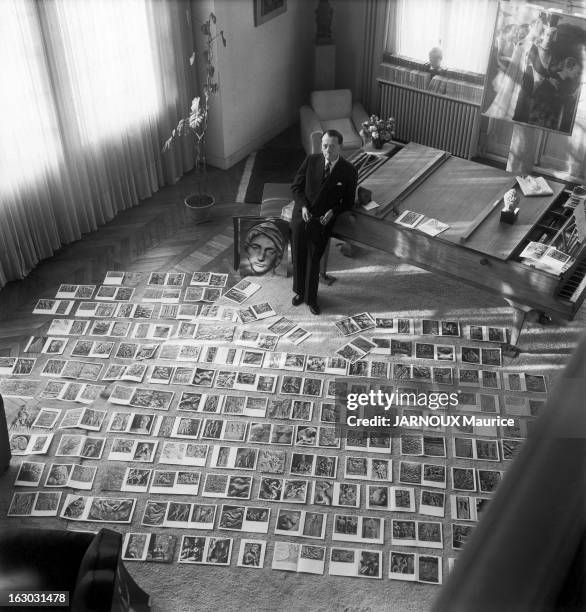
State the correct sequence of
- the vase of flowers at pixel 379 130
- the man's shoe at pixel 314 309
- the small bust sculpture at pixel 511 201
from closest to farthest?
the small bust sculpture at pixel 511 201
the man's shoe at pixel 314 309
the vase of flowers at pixel 379 130

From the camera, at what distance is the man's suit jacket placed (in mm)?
5785

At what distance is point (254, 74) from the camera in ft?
27.7

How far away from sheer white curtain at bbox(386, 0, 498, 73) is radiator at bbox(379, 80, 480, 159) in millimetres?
404

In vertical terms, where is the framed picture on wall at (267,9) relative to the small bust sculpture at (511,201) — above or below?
above

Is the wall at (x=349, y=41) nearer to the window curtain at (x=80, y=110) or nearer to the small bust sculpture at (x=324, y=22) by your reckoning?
the small bust sculpture at (x=324, y=22)

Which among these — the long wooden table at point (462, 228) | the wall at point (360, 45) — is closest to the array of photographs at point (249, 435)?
the long wooden table at point (462, 228)

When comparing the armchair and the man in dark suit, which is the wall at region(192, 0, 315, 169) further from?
the man in dark suit

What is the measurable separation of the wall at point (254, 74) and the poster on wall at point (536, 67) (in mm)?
2546

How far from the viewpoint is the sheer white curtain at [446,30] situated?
7.90m

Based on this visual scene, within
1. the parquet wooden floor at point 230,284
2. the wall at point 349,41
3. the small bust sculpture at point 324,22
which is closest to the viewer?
the parquet wooden floor at point 230,284

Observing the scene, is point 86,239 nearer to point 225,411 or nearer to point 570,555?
point 225,411

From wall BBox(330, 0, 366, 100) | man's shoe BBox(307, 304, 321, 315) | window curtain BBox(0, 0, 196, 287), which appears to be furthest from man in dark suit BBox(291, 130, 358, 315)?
wall BBox(330, 0, 366, 100)

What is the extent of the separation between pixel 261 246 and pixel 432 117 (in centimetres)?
324

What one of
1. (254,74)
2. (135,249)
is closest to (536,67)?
(254,74)
